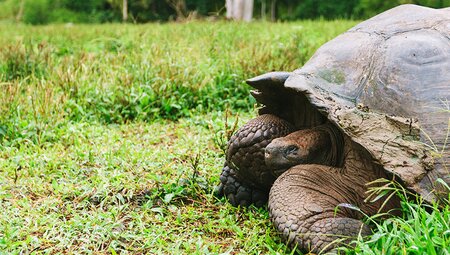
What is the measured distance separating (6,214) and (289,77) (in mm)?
1435

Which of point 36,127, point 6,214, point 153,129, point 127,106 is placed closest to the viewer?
point 6,214

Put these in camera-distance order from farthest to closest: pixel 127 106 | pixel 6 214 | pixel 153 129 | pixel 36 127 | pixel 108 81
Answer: pixel 108 81
pixel 127 106
pixel 153 129
pixel 36 127
pixel 6 214

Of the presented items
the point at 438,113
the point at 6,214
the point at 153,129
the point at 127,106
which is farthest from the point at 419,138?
the point at 127,106

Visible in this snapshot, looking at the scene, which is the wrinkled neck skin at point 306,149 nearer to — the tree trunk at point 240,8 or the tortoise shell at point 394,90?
the tortoise shell at point 394,90

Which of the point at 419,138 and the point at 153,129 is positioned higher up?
the point at 419,138

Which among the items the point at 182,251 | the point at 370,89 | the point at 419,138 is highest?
the point at 370,89

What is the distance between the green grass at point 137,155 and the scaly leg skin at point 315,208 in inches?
3.9

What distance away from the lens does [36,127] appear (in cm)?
409

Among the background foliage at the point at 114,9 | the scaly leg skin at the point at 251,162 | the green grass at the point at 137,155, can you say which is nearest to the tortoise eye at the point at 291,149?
the scaly leg skin at the point at 251,162

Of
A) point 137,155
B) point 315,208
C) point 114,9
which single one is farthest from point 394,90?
point 114,9

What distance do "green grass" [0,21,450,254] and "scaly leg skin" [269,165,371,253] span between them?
0.32 ft

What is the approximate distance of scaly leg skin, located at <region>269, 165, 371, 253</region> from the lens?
2.15 meters

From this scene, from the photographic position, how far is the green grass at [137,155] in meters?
2.45

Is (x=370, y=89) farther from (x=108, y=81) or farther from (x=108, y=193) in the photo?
(x=108, y=81)
